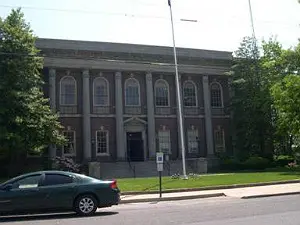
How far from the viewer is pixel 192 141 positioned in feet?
146

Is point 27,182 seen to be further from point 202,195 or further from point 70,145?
point 70,145

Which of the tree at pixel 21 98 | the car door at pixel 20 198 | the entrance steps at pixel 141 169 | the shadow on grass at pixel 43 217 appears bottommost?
the shadow on grass at pixel 43 217

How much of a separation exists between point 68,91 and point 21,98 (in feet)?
28.5

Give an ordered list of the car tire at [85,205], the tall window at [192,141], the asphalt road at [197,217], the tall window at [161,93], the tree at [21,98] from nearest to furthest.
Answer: the asphalt road at [197,217], the car tire at [85,205], the tree at [21,98], the tall window at [161,93], the tall window at [192,141]

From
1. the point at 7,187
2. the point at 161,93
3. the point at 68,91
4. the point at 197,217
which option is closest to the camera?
the point at 197,217

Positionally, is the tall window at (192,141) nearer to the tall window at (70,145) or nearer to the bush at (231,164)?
the bush at (231,164)

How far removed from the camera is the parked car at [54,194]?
1412 cm

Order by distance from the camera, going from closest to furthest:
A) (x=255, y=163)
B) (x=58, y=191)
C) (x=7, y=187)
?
1. (x=7, y=187)
2. (x=58, y=191)
3. (x=255, y=163)

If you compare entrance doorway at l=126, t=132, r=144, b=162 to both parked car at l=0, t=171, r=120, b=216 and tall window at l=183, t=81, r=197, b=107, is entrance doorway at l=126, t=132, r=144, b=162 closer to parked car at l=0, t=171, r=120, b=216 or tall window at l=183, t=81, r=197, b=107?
tall window at l=183, t=81, r=197, b=107

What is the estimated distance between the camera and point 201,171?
39188 mm

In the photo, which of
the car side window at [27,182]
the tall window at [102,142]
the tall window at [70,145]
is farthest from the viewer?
the tall window at [102,142]

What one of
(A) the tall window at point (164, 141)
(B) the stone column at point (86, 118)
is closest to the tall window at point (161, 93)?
(A) the tall window at point (164, 141)

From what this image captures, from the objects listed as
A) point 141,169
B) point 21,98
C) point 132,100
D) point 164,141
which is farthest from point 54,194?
point 164,141

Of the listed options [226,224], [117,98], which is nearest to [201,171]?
→ [117,98]
